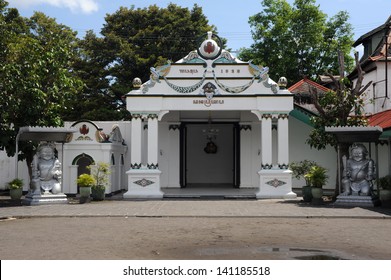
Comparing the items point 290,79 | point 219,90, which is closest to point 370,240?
point 219,90

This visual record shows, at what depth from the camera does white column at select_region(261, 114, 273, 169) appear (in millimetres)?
20531

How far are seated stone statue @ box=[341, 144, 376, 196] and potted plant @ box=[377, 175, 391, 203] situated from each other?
28.1 inches

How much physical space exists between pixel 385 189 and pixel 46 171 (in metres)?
11.8

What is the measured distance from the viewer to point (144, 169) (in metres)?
20.4

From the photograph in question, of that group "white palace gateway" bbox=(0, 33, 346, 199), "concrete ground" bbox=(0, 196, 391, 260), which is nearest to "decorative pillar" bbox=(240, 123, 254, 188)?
"white palace gateway" bbox=(0, 33, 346, 199)

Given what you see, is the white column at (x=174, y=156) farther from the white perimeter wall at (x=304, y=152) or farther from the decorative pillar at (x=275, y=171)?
the white perimeter wall at (x=304, y=152)

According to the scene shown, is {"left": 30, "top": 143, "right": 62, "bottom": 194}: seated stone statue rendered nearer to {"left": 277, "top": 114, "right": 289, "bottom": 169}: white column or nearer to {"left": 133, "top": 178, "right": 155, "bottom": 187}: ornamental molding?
{"left": 133, "top": 178, "right": 155, "bottom": 187}: ornamental molding

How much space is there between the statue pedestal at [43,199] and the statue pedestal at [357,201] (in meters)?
9.47

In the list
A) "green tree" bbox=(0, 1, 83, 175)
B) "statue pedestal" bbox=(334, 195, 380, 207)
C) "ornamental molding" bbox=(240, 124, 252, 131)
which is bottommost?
"statue pedestal" bbox=(334, 195, 380, 207)

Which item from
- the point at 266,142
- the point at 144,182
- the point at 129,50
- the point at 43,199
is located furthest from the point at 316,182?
the point at 129,50

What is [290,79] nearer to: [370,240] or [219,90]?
[219,90]

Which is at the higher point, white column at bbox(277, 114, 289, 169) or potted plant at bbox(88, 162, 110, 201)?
white column at bbox(277, 114, 289, 169)

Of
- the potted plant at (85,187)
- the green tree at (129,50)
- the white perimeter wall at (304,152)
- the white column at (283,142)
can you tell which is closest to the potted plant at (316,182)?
the white column at (283,142)

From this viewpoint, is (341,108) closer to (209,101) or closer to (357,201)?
(357,201)
